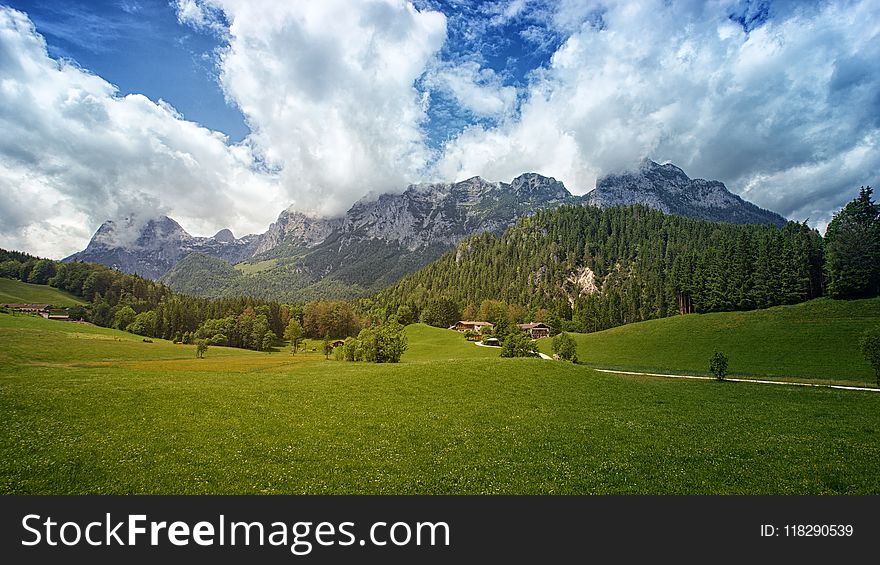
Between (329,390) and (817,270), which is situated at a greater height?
(817,270)

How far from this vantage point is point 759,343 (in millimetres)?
89938

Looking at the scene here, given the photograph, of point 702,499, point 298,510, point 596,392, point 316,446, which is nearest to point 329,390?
point 316,446

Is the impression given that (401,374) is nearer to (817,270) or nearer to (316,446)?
(316,446)

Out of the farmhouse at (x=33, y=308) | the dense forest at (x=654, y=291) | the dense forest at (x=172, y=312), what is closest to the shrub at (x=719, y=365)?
the dense forest at (x=654, y=291)

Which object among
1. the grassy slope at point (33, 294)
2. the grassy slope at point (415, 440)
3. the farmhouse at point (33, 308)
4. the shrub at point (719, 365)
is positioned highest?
the grassy slope at point (33, 294)

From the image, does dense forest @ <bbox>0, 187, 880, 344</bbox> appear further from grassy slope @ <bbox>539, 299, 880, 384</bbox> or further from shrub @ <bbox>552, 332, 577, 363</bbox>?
shrub @ <bbox>552, 332, 577, 363</bbox>

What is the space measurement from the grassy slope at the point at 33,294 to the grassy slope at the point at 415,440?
176368 millimetres

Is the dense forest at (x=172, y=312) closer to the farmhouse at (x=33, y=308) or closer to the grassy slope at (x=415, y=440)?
the farmhouse at (x=33, y=308)

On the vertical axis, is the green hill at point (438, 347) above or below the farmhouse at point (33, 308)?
below

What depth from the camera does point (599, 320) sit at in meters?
177

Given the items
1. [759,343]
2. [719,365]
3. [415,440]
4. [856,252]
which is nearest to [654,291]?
[856,252]

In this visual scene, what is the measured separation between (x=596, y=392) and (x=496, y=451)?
75.3ft

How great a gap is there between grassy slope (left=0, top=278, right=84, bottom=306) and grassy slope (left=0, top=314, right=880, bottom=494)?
579 ft

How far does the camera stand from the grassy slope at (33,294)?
15925 centimetres
